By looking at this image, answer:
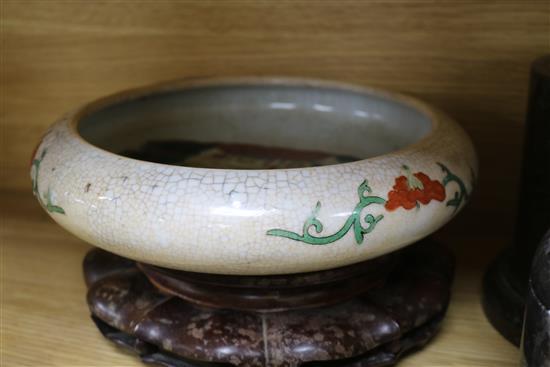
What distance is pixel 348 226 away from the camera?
0.52 meters

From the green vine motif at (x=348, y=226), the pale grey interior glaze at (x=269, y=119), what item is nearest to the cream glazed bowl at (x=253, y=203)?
the green vine motif at (x=348, y=226)

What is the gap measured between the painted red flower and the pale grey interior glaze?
22 centimetres

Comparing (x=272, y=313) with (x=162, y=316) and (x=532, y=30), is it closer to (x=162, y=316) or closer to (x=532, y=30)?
(x=162, y=316)

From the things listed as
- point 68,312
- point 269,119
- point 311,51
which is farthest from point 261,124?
point 68,312

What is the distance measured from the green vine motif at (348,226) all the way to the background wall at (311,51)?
40 cm

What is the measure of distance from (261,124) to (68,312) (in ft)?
1.05

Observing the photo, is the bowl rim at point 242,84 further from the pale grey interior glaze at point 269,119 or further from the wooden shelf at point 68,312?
the wooden shelf at point 68,312

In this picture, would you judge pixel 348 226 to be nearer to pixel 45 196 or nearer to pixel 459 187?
pixel 459 187

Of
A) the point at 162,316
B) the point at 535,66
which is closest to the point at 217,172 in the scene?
the point at 162,316

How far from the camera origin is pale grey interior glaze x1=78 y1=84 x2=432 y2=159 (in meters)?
0.80

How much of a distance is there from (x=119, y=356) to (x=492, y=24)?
0.56 metres

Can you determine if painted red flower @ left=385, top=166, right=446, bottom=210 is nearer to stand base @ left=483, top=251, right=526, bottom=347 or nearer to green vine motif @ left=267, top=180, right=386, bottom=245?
green vine motif @ left=267, top=180, right=386, bottom=245

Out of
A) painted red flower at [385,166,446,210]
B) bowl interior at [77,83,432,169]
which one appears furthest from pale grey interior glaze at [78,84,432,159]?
painted red flower at [385,166,446,210]

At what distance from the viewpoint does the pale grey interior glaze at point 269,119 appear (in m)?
0.80
